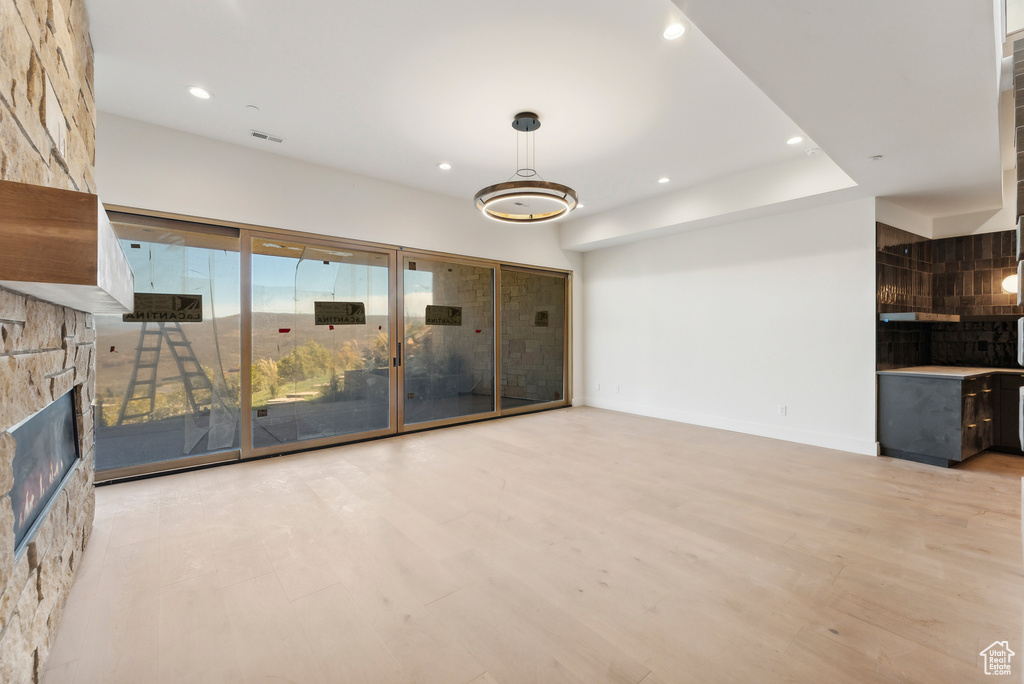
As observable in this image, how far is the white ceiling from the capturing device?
7.36ft

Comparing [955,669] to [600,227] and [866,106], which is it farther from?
→ [600,227]

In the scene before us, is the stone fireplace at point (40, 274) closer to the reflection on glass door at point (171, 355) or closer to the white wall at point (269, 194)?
the white wall at point (269, 194)

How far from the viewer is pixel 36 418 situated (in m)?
1.60

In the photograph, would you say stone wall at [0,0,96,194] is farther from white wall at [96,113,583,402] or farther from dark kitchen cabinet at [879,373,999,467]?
dark kitchen cabinet at [879,373,999,467]

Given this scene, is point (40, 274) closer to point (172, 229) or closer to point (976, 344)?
point (172, 229)

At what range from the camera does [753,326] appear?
5.30 m

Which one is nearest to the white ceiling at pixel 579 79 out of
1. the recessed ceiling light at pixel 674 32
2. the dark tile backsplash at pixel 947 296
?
the recessed ceiling light at pixel 674 32

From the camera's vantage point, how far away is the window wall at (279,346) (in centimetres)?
379

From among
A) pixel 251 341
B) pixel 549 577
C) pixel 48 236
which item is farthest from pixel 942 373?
pixel 251 341

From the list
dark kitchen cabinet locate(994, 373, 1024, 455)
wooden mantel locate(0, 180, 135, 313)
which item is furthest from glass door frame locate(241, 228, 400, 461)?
dark kitchen cabinet locate(994, 373, 1024, 455)

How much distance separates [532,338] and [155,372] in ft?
15.7

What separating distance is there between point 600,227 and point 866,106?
3875mm

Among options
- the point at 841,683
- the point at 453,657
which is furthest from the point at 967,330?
the point at 453,657

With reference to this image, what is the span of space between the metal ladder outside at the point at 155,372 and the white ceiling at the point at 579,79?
189 centimetres
